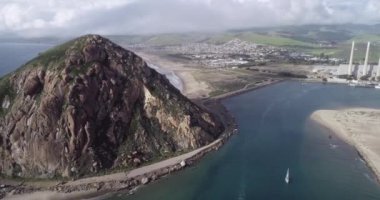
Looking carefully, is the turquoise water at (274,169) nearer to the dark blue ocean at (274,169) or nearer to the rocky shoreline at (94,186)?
the dark blue ocean at (274,169)

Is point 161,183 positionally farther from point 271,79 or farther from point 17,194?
point 271,79

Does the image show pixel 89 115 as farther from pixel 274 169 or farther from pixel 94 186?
pixel 274 169

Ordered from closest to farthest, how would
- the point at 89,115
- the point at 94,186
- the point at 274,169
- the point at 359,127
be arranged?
the point at 94,186 < the point at 274,169 < the point at 89,115 < the point at 359,127

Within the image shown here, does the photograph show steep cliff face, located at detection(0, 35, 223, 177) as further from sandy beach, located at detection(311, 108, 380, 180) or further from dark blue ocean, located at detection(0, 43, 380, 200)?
sandy beach, located at detection(311, 108, 380, 180)

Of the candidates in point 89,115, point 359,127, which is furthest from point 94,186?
point 359,127

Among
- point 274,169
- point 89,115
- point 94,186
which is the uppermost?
point 89,115

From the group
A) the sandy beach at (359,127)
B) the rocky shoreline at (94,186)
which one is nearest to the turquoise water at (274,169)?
the rocky shoreline at (94,186)

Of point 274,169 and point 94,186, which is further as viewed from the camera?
point 274,169

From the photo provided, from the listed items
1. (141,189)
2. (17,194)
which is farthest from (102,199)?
(17,194)
